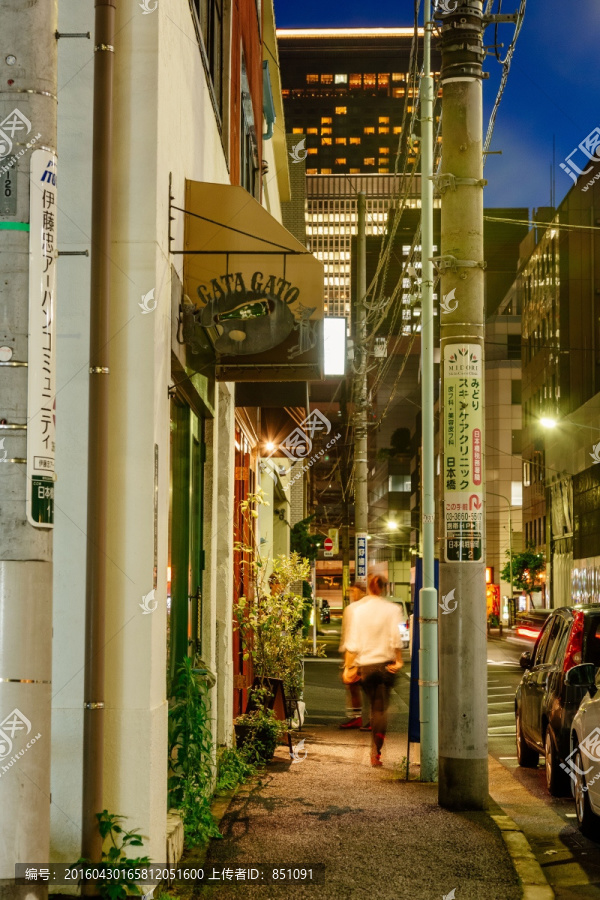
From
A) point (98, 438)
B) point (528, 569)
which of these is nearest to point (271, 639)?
point (98, 438)

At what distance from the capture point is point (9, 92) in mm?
3586

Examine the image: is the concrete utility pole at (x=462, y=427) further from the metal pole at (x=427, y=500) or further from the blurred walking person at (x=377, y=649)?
the blurred walking person at (x=377, y=649)

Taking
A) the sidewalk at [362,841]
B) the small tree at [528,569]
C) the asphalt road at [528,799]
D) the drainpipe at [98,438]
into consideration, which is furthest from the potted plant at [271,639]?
the small tree at [528,569]

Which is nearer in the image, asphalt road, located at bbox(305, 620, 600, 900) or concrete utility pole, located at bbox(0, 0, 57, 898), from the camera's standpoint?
concrete utility pole, located at bbox(0, 0, 57, 898)

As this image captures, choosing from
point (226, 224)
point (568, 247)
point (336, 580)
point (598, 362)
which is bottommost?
point (336, 580)

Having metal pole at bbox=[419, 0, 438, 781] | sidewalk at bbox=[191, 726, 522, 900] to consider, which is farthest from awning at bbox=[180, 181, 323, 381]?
sidewalk at bbox=[191, 726, 522, 900]

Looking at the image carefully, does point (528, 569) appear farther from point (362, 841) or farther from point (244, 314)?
point (244, 314)

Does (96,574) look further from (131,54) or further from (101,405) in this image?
(131,54)

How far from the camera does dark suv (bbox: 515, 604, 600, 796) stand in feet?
33.0

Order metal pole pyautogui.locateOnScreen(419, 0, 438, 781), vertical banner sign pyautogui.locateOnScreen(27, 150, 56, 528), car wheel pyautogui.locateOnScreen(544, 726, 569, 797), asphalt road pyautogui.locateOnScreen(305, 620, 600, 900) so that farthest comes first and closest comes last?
1. metal pole pyautogui.locateOnScreen(419, 0, 438, 781)
2. car wheel pyautogui.locateOnScreen(544, 726, 569, 797)
3. asphalt road pyautogui.locateOnScreen(305, 620, 600, 900)
4. vertical banner sign pyautogui.locateOnScreen(27, 150, 56, 528)

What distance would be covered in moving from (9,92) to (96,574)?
3115mm

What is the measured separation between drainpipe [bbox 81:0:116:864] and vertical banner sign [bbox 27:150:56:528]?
243 cm

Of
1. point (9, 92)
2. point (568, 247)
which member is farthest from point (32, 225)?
point (568, 247)

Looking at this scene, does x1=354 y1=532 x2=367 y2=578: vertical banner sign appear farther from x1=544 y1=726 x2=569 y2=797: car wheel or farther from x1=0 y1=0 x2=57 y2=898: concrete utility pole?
x1=0 y1=0 x2=57 y2=898: concrete utility pole
